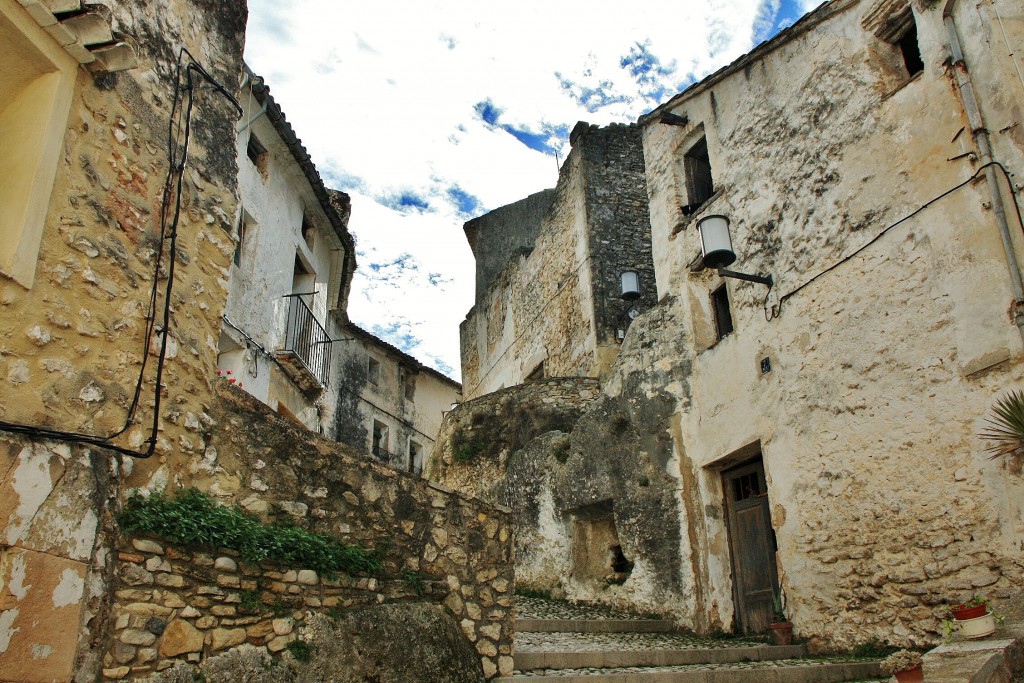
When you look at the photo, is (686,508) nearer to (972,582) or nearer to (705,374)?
(705,374)

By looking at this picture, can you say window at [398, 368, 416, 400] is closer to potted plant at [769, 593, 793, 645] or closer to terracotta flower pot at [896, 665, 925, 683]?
potted plant at [769, 593, 793, 645]

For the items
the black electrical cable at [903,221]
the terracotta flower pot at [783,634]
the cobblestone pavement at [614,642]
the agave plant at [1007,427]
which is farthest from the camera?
the terracotta flower pot at [783,634]

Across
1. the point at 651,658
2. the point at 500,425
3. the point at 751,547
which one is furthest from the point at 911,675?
the point at 500,425

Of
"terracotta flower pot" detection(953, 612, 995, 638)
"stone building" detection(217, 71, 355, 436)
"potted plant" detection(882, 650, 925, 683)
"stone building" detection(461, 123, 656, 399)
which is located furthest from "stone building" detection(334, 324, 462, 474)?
"potted plant" detection(882, 650, 925, 683)

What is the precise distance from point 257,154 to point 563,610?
897 centimetres

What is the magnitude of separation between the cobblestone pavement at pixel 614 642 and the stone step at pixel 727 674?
0.71m

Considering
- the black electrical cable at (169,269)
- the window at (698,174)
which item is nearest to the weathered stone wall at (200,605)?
the black electrical cable at (169,269)

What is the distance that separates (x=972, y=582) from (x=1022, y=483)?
3.08 feet

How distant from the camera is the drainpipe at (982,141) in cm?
663

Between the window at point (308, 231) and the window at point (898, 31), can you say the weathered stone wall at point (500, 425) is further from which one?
the window at point (898, 31)

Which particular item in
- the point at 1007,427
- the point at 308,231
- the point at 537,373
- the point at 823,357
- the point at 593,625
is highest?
the point at 308,231

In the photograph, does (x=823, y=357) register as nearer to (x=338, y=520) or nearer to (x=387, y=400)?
(x=338, y=520)

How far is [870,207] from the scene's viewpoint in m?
8.30

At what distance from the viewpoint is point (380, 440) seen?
2362cm
